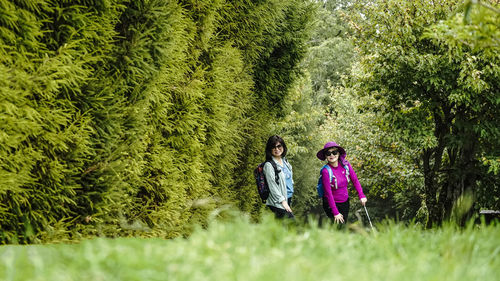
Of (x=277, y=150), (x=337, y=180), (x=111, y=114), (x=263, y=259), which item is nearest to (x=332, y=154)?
(x=337, y=180)

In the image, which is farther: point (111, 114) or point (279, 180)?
point (279, 180)

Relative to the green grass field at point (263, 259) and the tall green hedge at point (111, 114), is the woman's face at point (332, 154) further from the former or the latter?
the green grass field at point (263, 259)

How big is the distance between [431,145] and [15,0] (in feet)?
27.5

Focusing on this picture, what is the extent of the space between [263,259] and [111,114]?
304 centimetres

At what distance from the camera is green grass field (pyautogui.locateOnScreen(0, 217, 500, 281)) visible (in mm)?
1977

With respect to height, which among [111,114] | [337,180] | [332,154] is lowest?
[337,180]

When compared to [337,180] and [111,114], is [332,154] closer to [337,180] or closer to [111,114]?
[337,180]

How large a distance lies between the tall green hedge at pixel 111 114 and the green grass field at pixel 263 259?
743mm

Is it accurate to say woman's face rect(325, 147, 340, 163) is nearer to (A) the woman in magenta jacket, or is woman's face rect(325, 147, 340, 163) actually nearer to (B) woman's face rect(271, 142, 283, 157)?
(A) the woman in magenta jacket

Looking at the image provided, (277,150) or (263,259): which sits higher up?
(277,150)

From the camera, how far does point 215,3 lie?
271 inches

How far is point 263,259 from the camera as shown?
2.13 metres

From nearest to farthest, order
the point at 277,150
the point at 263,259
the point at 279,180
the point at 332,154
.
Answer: the point at 263,259 → the point at 279,180 → the point at 277,150 → the point at 332,154

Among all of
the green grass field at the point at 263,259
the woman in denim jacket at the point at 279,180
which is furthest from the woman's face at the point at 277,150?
the green grass field at the point at 263,259
